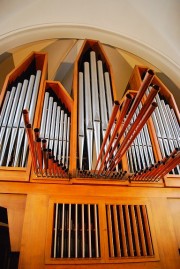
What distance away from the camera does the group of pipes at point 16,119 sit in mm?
3416

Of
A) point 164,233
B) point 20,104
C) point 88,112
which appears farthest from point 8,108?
point 164,233

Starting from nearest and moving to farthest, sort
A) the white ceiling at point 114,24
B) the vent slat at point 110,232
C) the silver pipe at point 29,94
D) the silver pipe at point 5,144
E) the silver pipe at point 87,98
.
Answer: the vent slat at point 110,232
the silver pipe at point 5,144
the silver pipe at point 87,98
the silver pipe at point 29,94
the white ceiling at point 114,24

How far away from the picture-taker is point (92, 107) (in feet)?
14.2

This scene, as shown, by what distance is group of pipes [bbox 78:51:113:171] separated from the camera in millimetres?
3621

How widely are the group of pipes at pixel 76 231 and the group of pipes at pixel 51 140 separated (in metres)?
0.51

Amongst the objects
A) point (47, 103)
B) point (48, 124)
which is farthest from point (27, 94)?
point (48, 124)

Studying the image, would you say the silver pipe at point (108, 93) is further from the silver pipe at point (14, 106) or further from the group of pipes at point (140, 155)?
the silver pipe at point (14, 106)

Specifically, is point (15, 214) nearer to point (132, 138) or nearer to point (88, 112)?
point (132, 138)

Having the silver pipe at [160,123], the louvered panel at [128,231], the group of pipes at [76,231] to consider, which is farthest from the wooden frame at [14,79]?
the silver pipe at [160,123]

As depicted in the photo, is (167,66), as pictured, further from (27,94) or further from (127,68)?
(27,94)

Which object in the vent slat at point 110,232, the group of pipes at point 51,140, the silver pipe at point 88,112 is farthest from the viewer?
the silver pipe at point 88,112

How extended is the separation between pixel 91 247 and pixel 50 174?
3.53 feet

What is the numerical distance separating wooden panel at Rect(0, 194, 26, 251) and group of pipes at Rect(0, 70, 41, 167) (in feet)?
1.61

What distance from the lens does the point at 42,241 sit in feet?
9.07
